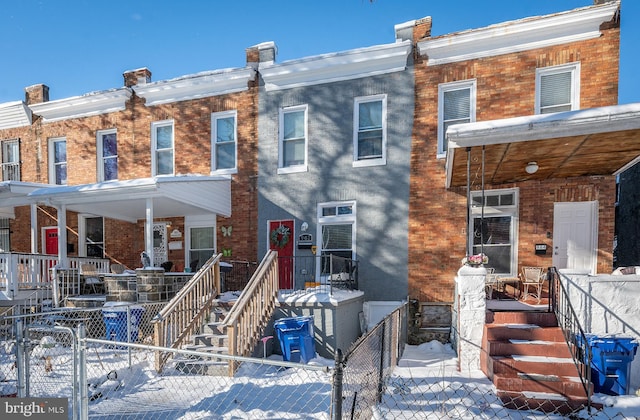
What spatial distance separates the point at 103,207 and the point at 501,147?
33.7 feet

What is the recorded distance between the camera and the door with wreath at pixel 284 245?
33.2ft

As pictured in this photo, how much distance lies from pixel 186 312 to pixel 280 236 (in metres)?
3.75

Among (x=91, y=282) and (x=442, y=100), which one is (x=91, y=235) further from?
(x=442, y=100)

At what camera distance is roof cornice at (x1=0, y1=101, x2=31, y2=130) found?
1271cm

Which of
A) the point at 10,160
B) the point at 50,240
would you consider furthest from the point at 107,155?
the point at 10,160

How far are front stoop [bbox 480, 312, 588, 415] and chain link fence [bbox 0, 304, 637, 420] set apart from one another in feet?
0.40

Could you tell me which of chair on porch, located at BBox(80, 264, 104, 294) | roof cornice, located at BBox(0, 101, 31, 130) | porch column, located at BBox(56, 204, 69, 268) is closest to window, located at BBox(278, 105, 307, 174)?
chair on porch, located at BBox(80, 264, 104, 294)

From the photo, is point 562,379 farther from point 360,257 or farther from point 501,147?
point 360,257

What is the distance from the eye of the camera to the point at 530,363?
5.31m

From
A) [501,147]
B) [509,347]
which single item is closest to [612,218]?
[501,147]

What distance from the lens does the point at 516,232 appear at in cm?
868

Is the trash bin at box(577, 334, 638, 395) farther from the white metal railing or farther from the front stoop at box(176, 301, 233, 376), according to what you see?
the white metal railing

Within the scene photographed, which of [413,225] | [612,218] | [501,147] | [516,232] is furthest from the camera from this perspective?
[413,225]

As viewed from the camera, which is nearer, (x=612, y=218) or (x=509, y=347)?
(x=509, y=347)
